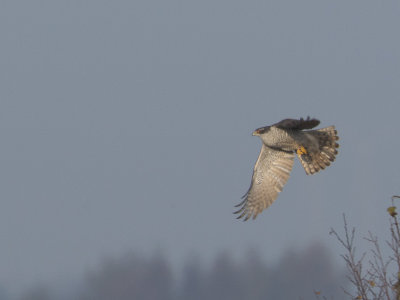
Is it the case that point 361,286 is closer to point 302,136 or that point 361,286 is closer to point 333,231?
point 333,231

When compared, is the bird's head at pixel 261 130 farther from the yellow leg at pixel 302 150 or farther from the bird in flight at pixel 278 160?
the yellow leg at pixel 302 150

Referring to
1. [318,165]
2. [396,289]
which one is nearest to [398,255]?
[396,289]

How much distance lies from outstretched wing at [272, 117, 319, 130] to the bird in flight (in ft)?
1.50

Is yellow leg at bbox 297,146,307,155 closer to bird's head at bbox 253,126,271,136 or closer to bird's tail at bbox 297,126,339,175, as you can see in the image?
bird's tail at bbox 297,126,339,175

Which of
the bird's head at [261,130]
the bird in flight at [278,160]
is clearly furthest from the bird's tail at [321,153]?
the bird's head at [261,130]

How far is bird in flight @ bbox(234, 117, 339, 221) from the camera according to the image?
39.1ft

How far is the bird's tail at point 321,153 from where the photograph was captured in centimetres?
1223

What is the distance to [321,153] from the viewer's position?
12477 millimetres

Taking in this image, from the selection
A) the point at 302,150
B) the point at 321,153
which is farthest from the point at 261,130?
the point at 321,153

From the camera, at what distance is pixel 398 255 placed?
5652mm

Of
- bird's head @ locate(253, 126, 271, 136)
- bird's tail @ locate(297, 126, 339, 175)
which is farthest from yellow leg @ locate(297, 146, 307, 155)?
bird's head @ locate(253, 126, 271, 136)

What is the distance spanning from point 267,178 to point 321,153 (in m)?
1.07

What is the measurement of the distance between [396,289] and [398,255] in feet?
0.99

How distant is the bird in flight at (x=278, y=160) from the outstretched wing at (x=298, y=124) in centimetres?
46
